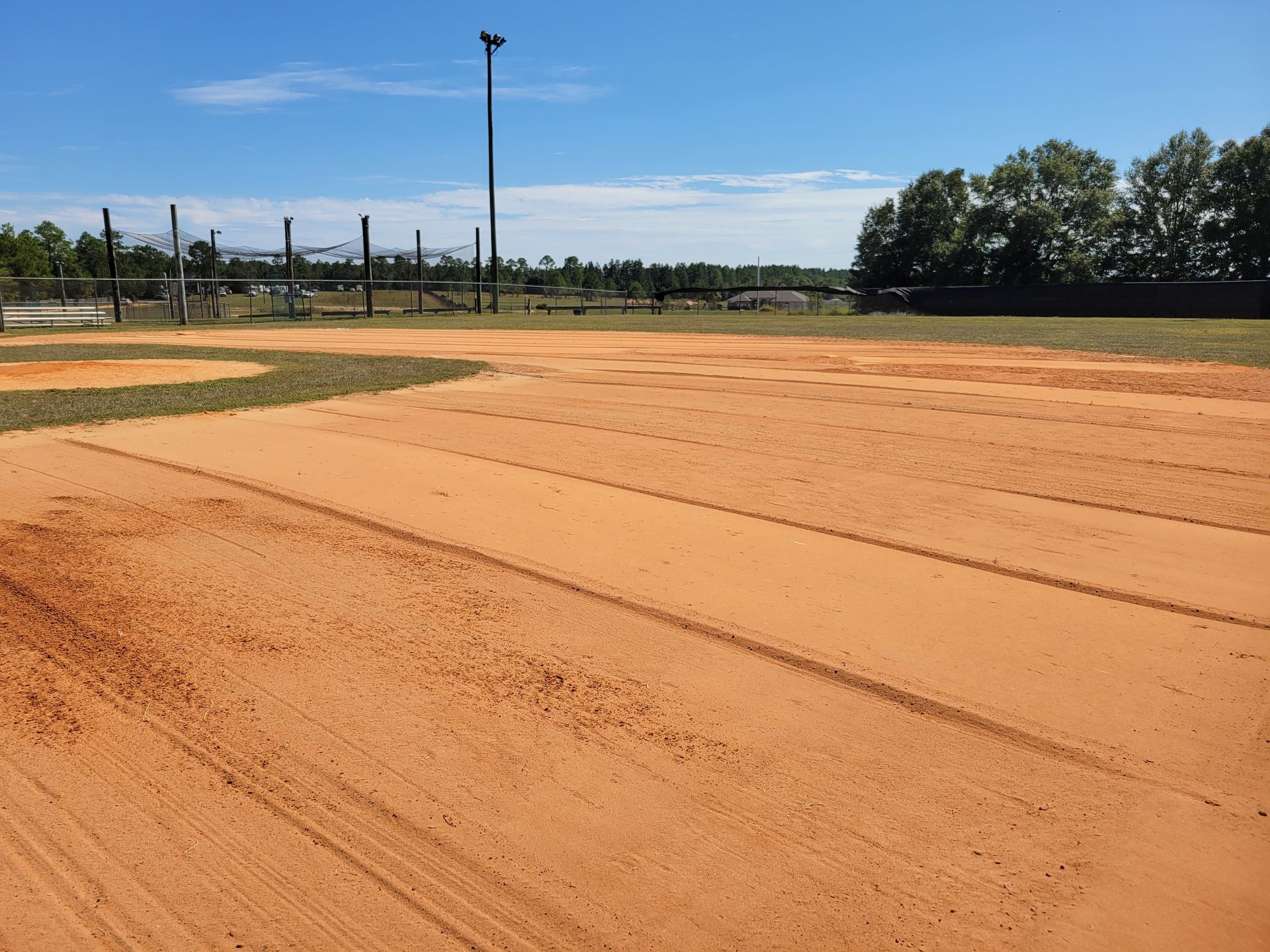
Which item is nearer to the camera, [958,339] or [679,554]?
[679,554]

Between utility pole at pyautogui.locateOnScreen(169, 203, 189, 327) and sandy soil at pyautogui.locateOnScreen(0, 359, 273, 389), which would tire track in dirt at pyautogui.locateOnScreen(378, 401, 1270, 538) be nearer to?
sandy soil at pyautogui.locateOnScreen(0, 359, 273, 389)

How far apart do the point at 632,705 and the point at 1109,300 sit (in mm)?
45220

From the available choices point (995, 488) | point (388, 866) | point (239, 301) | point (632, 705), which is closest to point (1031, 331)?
point (995, 488)

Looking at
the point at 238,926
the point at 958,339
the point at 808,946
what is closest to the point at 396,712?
the point at 238,926

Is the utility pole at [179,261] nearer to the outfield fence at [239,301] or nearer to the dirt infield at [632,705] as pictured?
the outfield fence at [239,301]

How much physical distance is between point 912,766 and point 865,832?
36cm

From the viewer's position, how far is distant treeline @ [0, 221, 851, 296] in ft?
226

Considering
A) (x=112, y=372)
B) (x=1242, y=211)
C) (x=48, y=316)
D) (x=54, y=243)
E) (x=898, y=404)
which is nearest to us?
(x=898, y=404)

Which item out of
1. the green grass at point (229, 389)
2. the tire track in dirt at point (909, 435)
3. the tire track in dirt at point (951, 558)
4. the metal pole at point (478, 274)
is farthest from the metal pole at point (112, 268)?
the tire track in dirt at point (951, 558)

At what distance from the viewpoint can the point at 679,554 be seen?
4262 millimetres

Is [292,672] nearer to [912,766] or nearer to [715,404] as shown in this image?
[912,766]

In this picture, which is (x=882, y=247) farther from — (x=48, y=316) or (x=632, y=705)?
(x=632, y=705)

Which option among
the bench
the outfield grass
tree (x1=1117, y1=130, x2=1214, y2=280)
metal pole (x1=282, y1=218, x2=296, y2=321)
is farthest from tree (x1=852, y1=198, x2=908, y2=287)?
the bench

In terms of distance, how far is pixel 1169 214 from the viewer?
63.1 meters
